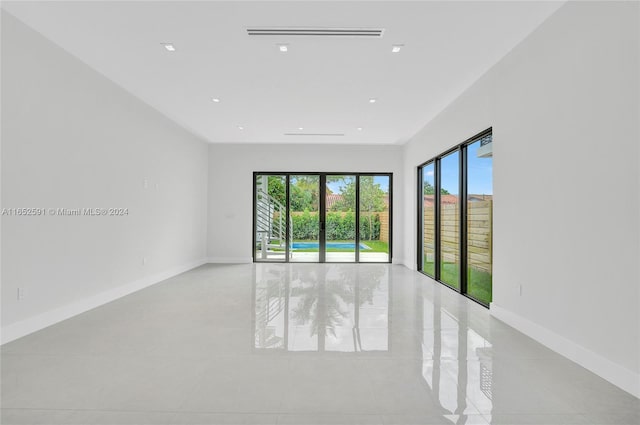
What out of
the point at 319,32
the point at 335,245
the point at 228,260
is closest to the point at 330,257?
the point at 335,245

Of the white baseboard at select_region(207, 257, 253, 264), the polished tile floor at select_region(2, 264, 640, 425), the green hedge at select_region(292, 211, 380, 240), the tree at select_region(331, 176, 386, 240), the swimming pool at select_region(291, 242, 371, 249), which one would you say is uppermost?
the tree at select_region(331, 176, 386, 240)

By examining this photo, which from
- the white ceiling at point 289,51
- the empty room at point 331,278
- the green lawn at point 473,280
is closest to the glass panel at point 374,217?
the empty room at point 331,278

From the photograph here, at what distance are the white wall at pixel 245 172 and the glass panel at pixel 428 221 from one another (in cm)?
120

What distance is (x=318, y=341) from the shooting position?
117 inches

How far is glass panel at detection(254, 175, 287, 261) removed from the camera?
811cm

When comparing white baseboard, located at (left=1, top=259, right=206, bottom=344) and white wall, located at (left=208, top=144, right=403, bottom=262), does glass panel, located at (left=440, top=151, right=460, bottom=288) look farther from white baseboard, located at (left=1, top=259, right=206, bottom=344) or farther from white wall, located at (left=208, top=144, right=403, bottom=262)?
white baseboard, located at (left=1, top=259, right=206, bottom=344)

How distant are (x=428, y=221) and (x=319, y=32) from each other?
450 cm

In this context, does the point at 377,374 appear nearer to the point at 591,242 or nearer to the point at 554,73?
the point at 591,242

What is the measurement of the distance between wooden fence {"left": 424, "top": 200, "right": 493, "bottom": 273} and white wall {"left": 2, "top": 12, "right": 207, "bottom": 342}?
498 cm

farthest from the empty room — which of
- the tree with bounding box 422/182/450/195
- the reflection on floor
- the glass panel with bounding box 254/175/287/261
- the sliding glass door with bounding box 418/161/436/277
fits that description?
the glass panel with bounding box 254/175/287/261

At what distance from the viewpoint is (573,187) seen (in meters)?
2.68

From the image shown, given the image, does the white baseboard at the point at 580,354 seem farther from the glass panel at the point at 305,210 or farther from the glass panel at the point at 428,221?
the glass panel at the point at 305,210

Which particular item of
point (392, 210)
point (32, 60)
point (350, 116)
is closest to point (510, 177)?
point (350, 116)

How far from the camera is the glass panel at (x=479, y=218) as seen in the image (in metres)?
4.24
